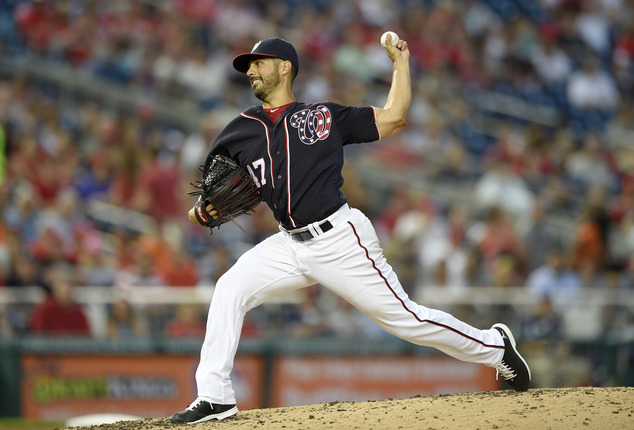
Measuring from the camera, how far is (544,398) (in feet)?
18.4

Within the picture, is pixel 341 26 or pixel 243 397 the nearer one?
pixel 243 397

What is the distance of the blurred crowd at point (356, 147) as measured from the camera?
9984mm

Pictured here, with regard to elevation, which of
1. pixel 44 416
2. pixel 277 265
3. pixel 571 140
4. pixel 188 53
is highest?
pixel 188 53

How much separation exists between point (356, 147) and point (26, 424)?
537 cm

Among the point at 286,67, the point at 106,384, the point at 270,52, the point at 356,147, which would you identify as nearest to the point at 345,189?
the point at 356,147

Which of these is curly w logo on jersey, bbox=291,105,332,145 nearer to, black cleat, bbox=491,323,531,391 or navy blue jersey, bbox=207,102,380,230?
navy blue jersey, bbox=207,102,380,230

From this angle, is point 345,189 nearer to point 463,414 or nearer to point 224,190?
point 224,190

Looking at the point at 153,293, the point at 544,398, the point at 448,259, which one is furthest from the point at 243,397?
the point at 544,398

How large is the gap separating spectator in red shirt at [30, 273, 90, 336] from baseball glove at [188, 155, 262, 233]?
13.7ft

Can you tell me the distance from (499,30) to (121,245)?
832cm

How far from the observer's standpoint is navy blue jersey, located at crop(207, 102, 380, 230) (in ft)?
16.9

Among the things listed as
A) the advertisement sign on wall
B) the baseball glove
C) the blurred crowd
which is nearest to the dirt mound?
the baseball glove

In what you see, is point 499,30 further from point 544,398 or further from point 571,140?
point 544,398

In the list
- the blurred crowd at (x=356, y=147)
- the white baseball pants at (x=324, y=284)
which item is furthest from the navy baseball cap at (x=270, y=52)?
the blurred crowd at (x=356, y=147)
